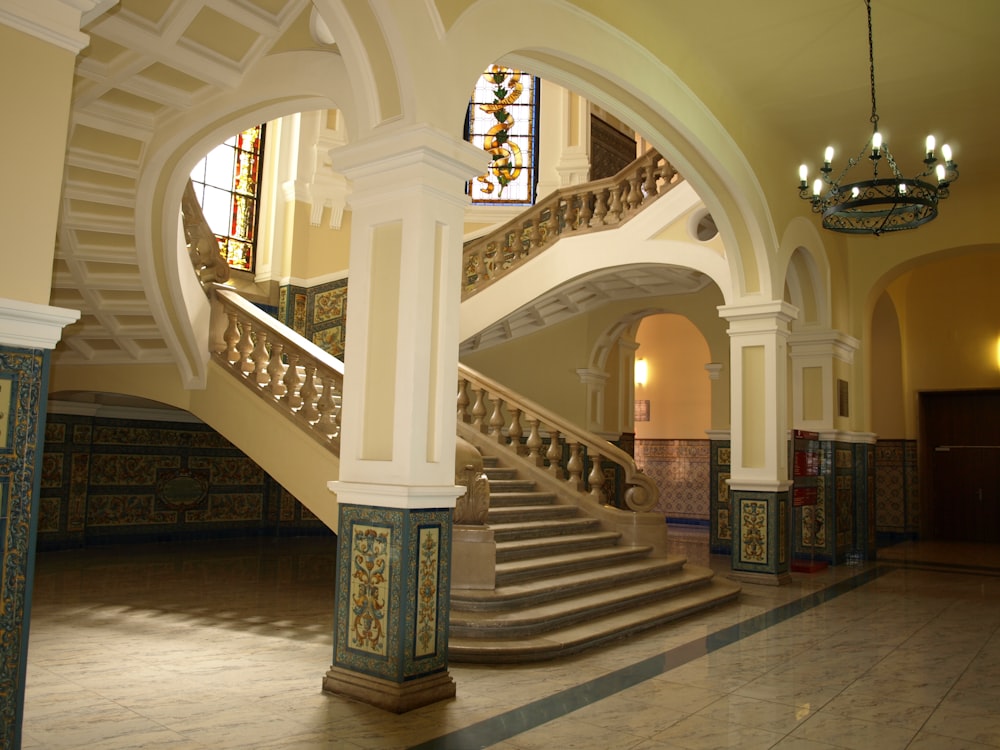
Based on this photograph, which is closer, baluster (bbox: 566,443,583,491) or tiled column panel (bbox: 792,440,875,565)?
baluster (bbox: 566,443,583,491)

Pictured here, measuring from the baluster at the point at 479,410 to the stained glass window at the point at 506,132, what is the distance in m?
4.76

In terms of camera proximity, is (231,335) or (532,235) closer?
(231,335)

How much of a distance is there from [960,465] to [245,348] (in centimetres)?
1243

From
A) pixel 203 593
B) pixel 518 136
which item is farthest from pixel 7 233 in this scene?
pixel 518 136

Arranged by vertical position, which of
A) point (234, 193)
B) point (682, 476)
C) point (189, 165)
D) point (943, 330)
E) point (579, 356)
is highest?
point (234, 193)

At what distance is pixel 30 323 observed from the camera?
2.88 metres

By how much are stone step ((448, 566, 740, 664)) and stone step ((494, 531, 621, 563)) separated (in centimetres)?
91

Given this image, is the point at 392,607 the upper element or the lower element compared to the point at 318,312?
lower

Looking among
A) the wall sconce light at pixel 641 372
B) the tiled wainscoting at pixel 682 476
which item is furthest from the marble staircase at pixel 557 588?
the wall sconce light at pixel 641 372

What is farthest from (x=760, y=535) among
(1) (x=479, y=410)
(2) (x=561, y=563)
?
(1) (x=479, y=410)

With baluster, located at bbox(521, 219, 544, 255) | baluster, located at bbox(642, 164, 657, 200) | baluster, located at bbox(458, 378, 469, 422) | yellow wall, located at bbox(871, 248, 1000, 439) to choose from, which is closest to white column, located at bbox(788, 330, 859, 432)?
baluster, located at bbox(642, 164, 657, 200)

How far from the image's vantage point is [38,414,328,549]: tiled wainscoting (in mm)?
10625

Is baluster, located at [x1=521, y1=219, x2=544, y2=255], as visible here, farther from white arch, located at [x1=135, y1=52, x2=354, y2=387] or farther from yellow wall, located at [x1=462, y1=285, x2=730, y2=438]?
white arch, located at [x1=135, y1=52, x2=354, y2=387]

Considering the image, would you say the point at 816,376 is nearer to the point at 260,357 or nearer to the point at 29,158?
the point at 260,357
